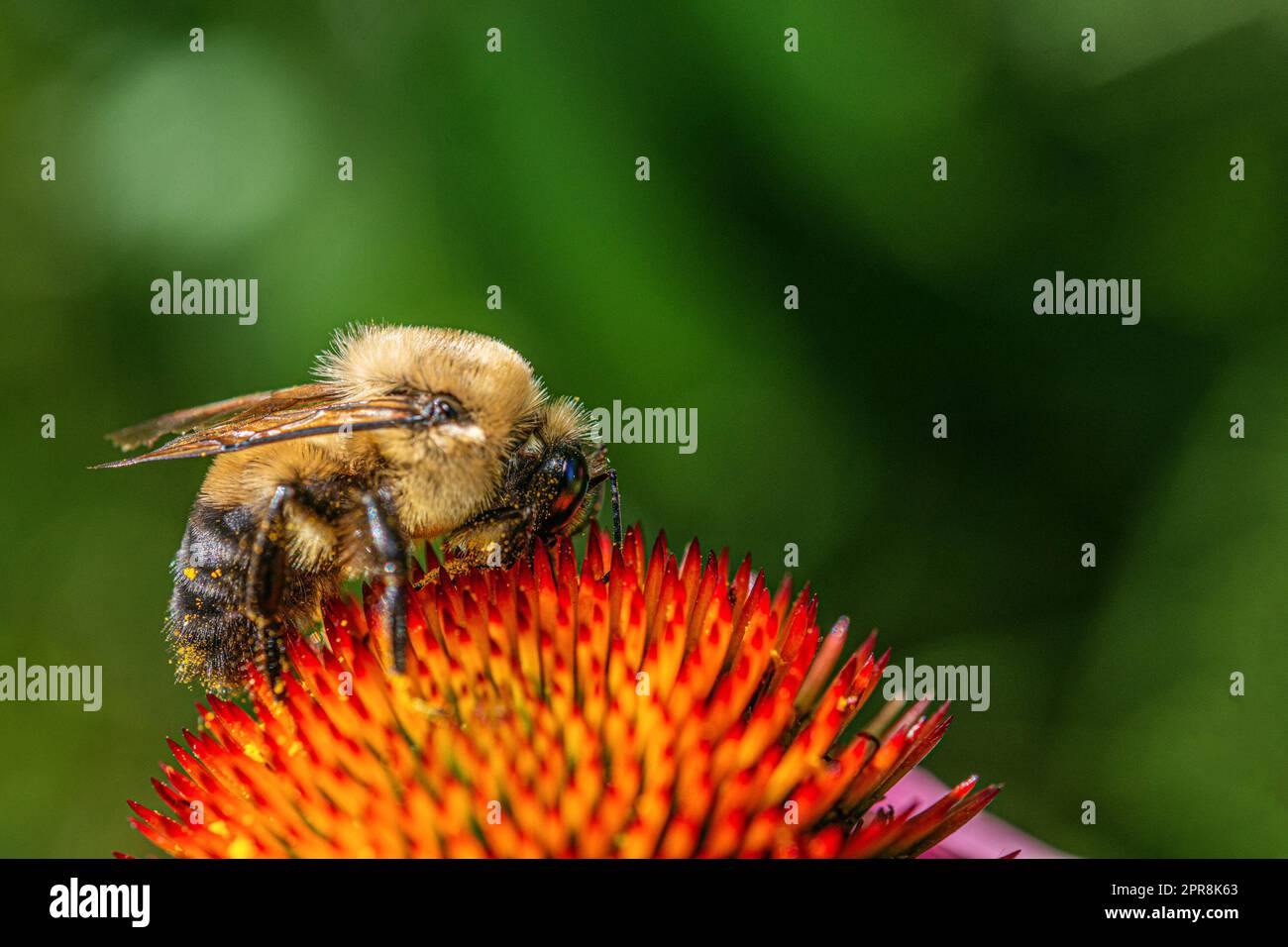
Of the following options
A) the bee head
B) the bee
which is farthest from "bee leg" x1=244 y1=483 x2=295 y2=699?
the bee head

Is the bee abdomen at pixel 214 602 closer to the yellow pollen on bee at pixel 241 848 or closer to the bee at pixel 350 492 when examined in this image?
the bee at pixel 350 492

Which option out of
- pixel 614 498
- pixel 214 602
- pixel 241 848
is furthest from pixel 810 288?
pixel 241 848

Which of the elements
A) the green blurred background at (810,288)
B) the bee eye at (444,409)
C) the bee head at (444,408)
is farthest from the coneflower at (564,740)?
the green blurred background at (810,288)

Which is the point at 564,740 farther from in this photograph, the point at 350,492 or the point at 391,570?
the point at 350,492

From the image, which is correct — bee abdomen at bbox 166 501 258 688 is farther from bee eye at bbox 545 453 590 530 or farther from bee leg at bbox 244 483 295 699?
bee eye at bbox 545 453 590 530

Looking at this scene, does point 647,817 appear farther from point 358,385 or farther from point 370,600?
point 358,385
